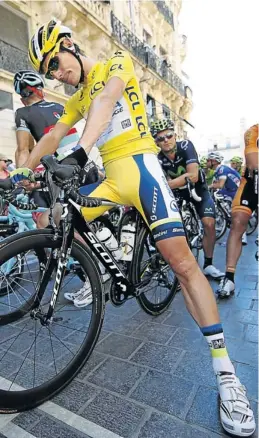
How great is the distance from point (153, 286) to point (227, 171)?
512cm

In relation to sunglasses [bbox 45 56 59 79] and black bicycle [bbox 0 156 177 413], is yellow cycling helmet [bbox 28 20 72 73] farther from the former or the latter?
black bicycle [bbox 0 156 177 413]

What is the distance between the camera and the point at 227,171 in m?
7.06

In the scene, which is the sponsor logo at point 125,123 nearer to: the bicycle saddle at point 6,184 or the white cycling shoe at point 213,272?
the bicycle saddle at point 6,184

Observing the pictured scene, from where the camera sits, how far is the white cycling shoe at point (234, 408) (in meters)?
1.42

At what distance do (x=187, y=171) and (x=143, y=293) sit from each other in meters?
1.85

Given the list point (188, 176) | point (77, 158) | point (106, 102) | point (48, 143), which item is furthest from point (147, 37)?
point (77, 158)

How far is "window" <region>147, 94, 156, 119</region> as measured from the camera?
1864 centimetres

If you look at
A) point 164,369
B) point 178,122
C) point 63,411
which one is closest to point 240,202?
point 164,369

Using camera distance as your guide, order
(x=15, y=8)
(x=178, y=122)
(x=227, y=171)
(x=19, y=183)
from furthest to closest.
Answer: (x=178, y=122)
(x=15, y=8)
(x=227, y=171)
(x=19, y=183)

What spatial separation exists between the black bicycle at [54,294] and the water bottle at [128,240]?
0.11 ft

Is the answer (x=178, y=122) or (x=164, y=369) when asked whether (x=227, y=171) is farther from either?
(x=178, y=122)

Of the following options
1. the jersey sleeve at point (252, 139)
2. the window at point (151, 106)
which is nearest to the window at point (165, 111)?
the window at point (151, 106)

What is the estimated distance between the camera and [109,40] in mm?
13742

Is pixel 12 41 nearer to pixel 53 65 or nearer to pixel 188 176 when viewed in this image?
pixel 188 176
